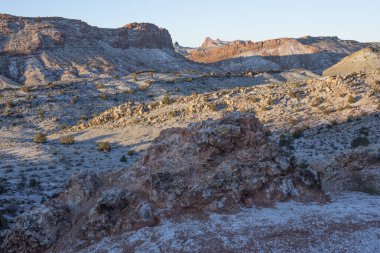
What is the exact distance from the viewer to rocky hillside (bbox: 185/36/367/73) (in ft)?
391

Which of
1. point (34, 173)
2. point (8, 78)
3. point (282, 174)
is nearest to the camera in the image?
point (282, 174)

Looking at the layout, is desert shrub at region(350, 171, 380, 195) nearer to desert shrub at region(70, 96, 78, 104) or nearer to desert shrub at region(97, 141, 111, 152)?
desert shrub at region(97, 141, 111, 152)

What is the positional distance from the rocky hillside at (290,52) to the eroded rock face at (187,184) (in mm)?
105451

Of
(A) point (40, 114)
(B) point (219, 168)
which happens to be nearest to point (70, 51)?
(A) point (40, 114)

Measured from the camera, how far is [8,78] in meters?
68.8

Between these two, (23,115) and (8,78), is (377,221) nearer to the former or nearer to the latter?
(23,115)

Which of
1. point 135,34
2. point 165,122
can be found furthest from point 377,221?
point 135,34

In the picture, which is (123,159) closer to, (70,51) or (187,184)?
(187,184)

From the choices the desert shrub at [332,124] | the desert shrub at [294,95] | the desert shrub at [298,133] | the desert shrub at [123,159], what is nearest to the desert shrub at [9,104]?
the desert shrub at [123,159]

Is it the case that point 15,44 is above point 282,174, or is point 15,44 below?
above

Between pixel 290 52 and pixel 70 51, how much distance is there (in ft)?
226

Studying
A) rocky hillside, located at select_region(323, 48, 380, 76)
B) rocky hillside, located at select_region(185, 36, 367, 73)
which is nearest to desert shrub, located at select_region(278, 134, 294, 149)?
rocky hillside, located at select_region(323, 48, 380, 76)

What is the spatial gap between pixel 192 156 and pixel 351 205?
3.81m

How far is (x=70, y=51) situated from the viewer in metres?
83.9
